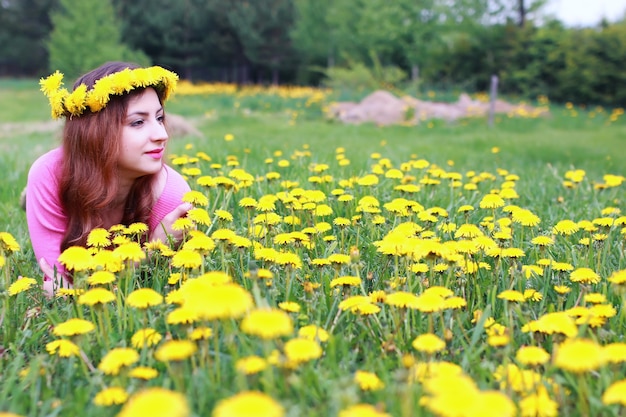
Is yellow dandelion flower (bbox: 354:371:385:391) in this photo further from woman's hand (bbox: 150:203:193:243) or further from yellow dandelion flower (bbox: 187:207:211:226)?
woman's hand (bbox: 150:203:193:243)

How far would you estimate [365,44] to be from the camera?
20.2m

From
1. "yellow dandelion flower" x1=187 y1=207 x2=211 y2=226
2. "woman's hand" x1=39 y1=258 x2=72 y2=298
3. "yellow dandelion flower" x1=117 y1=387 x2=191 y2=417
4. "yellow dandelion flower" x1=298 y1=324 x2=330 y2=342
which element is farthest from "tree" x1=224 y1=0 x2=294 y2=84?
"yellow dandelion flower" x1=117 y1=387 x2=191 y2=417

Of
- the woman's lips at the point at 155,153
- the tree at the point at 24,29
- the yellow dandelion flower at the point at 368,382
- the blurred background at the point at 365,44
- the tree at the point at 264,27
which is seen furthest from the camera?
the tree at the point at 24,29

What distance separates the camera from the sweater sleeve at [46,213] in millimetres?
2291

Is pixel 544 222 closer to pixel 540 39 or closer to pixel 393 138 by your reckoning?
pixel 393 138

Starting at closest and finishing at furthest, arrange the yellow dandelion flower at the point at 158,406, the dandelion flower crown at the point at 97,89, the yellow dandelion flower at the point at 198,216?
the yellow dandelion flower at the point at 158,406 < the yellow dandelion flower at the point at 198,216 < the dandelion flower crown at the point at 97,89

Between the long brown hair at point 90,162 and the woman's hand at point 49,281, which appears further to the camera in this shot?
the long brown hair at point 90,162

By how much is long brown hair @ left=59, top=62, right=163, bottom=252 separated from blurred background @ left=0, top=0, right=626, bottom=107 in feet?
44.7

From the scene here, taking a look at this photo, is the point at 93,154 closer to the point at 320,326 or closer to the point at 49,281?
the point at 49,281

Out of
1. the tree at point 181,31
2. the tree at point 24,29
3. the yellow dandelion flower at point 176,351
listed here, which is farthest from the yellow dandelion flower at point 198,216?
the tree at point 24,29

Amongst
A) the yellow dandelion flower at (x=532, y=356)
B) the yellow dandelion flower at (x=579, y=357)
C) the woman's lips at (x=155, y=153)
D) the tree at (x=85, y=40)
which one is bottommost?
the yellow dandelion flower at (x=532, y=356)

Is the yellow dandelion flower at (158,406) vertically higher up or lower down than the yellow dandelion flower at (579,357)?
lower down

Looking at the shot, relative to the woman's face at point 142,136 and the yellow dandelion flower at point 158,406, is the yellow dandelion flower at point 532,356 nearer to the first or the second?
the yellow dandelion flower at point 158,406

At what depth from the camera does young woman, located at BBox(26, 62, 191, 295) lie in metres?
2.23
